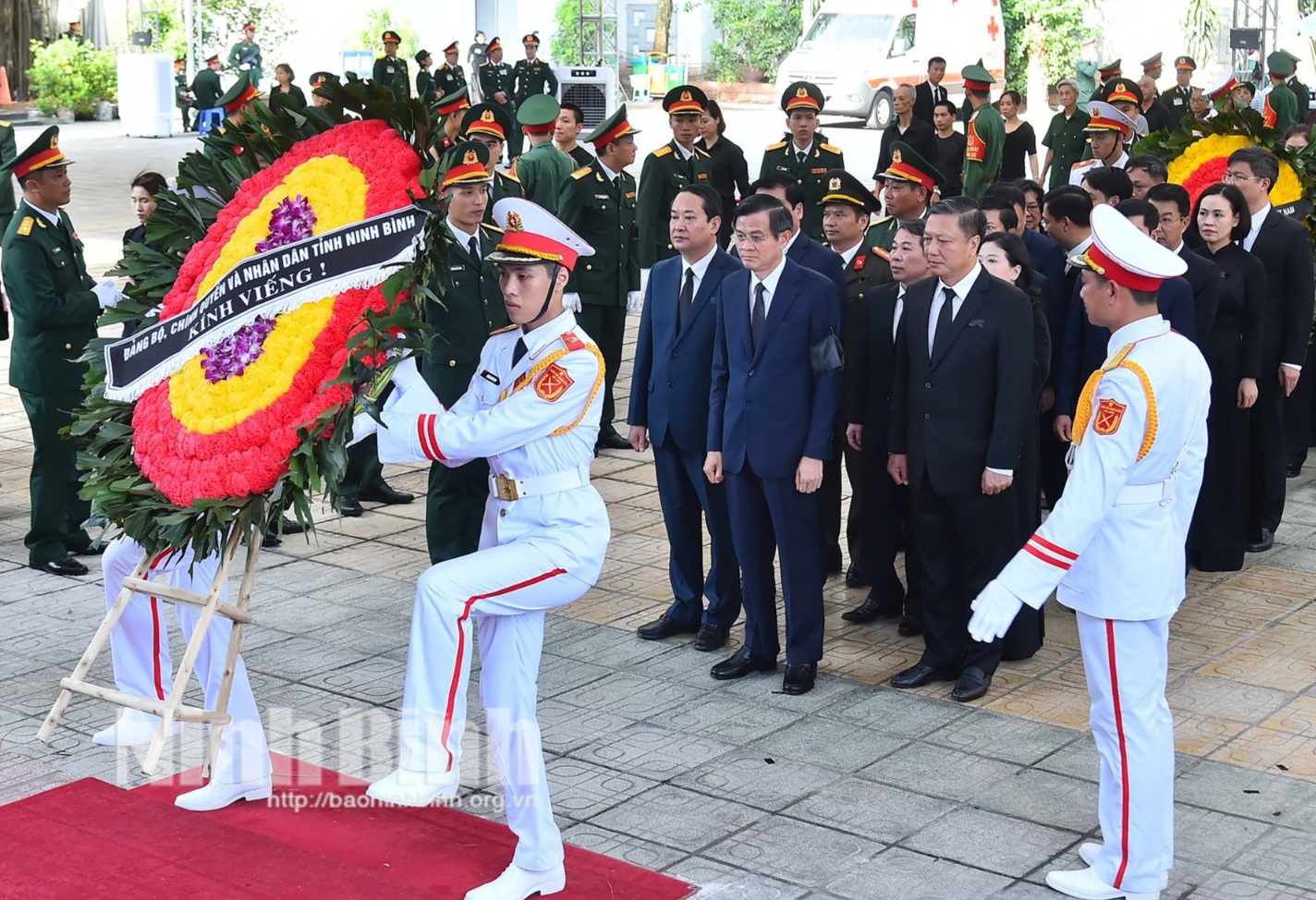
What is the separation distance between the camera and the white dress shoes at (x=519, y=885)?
14.5 ft

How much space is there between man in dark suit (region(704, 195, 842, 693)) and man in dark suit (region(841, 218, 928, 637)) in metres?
0.48

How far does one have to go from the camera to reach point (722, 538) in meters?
6.80

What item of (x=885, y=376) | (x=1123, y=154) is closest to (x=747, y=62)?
(x=1123, y=154)

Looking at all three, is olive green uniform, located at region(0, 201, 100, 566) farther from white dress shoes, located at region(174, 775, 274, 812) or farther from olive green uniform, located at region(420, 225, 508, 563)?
white dress shoes, located at region(174, 775, 274, 812)

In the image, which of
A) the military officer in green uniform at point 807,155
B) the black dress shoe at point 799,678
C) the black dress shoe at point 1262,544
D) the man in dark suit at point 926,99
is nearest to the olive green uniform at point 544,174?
the military officer in green uniform at point 807,155

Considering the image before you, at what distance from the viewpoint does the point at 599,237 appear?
9938mm

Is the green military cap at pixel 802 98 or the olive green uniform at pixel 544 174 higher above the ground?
the green military cap at pixel 802 98

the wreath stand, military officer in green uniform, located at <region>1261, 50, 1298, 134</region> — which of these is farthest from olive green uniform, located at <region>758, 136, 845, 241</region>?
the wreath stand

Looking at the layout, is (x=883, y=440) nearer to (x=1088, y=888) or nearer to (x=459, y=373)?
(x=459, y=373)

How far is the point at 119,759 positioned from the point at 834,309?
10.2ft

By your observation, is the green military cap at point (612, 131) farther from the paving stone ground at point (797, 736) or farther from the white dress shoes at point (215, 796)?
the white dress shoes at point (215, 796)

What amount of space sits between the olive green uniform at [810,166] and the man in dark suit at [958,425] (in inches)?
221

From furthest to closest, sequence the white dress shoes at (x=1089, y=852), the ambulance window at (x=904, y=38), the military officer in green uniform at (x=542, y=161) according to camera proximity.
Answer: the ambulance window at (x=904, y=38)
the military officer in green uniform at (x=542, y=161)
the white dress shoes at (x=1089, y=852)

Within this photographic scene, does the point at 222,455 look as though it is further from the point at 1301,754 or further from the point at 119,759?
the point at 1301,754
